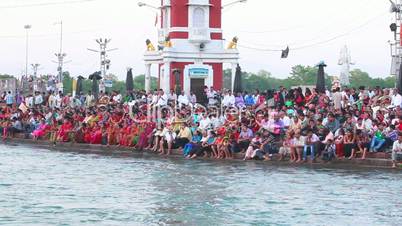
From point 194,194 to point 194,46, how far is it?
27.6 meters

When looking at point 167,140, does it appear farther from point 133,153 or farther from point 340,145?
point 340,145

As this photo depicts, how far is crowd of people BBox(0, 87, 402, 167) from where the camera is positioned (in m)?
28.4

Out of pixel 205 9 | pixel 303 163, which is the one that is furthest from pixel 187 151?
pixel 205 9

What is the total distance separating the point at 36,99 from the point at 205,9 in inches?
385

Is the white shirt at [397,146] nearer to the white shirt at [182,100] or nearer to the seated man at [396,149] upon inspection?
the seated man at [396,149]

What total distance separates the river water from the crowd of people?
1.05 m

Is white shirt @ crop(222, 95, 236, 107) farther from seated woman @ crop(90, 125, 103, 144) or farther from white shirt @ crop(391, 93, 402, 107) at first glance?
white shirt @ crop(391, 93, 402, 107)

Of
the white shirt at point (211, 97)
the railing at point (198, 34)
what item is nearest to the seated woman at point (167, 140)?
the white shirt at point (211, 97)

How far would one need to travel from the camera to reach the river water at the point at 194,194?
19266 mm

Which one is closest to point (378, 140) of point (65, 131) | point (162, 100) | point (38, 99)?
point (162, 100)

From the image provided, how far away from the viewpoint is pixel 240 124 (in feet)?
104

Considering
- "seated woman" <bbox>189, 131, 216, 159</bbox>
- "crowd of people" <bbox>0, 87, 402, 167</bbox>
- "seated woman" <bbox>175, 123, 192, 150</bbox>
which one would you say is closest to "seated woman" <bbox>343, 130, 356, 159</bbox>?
"crowd of people" <bbox>0, 87, 402, 167</bbox>

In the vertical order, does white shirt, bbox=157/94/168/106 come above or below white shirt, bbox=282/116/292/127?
above

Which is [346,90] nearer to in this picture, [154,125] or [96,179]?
[154,125]
